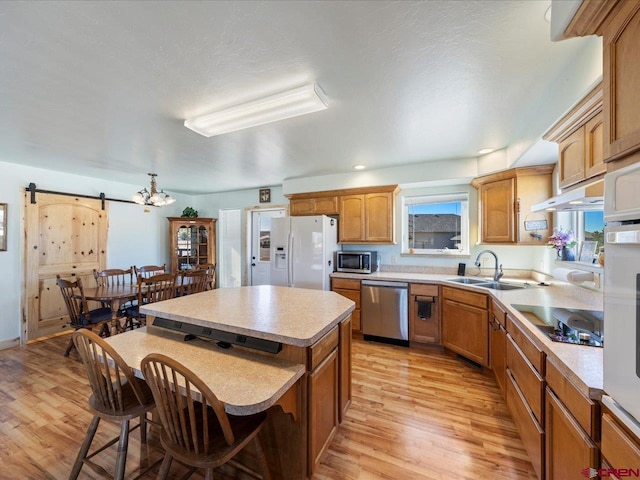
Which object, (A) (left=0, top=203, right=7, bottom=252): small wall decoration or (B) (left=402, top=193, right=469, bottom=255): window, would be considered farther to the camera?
(B) (left=402, top=193, right=469, bottom=255): window

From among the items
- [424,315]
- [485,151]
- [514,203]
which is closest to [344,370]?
[424,315]

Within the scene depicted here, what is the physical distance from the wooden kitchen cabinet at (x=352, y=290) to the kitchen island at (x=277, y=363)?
1640mm

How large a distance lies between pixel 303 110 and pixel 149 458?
8.17 feet

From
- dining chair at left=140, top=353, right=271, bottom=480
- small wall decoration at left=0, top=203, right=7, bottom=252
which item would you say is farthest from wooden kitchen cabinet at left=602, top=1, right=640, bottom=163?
small wall decoration at left=0, top=203, right=7, bottom=252

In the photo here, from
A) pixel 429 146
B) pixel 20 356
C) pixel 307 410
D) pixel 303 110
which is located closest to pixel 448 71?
pixel 303 110

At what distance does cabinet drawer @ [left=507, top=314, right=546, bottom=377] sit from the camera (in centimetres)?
132

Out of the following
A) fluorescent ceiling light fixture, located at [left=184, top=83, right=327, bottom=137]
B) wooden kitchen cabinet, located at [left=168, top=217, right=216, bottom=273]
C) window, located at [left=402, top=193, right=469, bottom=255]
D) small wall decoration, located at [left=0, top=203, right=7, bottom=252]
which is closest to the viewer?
fluorescent ceiling light fixture, located at [left=184, top=83, right=327, bottom=137]

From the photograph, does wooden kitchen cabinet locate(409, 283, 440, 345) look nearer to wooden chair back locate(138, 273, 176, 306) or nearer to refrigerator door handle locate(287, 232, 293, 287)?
refrigerator door handle locate(287, 232, 293, 287)

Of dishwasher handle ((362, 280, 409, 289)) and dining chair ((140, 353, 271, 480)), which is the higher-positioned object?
dishwasher handle ((362, 280, 409, 289))

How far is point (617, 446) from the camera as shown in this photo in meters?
0.79

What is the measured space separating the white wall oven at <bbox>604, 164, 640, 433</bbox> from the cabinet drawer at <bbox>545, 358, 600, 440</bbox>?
0.46ft

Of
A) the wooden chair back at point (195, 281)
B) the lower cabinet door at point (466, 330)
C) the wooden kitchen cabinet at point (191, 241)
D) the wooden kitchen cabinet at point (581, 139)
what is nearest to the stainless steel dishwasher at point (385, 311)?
the lower cabinet door at point (466, 330)

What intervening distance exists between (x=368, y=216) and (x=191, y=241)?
11.8 ft

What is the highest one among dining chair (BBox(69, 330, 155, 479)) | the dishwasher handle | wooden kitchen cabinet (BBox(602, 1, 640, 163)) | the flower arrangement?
wooden kitchen cabinet (BBox(602, 1, 640, 163))
